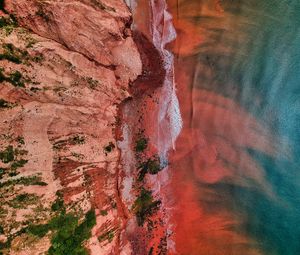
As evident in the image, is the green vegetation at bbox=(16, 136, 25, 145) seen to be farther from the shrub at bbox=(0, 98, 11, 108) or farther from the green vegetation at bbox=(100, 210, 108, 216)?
the green vegetation at bbox=(100, 210, 108, 216)

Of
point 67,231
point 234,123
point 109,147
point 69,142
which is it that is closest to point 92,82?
point 69,142

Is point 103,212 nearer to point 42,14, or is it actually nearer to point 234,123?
point 234,123

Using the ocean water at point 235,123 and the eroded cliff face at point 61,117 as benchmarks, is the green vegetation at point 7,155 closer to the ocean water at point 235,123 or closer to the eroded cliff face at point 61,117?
the eroded cliff face at point 61,117

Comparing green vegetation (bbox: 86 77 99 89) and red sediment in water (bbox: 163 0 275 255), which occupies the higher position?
green vegetation (bbox: 86 77 99 89)

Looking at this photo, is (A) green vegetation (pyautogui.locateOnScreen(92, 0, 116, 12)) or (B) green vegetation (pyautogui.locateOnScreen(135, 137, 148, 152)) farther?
(B) green vegetation (pyautogui.locateOnScreen(135, 137, 148, 152))

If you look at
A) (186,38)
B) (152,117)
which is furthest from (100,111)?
(186,38)

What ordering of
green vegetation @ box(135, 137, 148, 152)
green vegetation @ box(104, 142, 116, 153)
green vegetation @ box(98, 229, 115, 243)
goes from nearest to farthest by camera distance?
green vegetation @ box(98, 229, 115, 243), green vegetation @ box(104, 142, 116, 153), green vegetation @ box(135, 137, 148, 152)

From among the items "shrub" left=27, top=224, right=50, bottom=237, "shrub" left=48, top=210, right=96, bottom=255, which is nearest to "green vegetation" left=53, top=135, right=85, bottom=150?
"shrub" left=48, top=210, right=96, bottom=255
